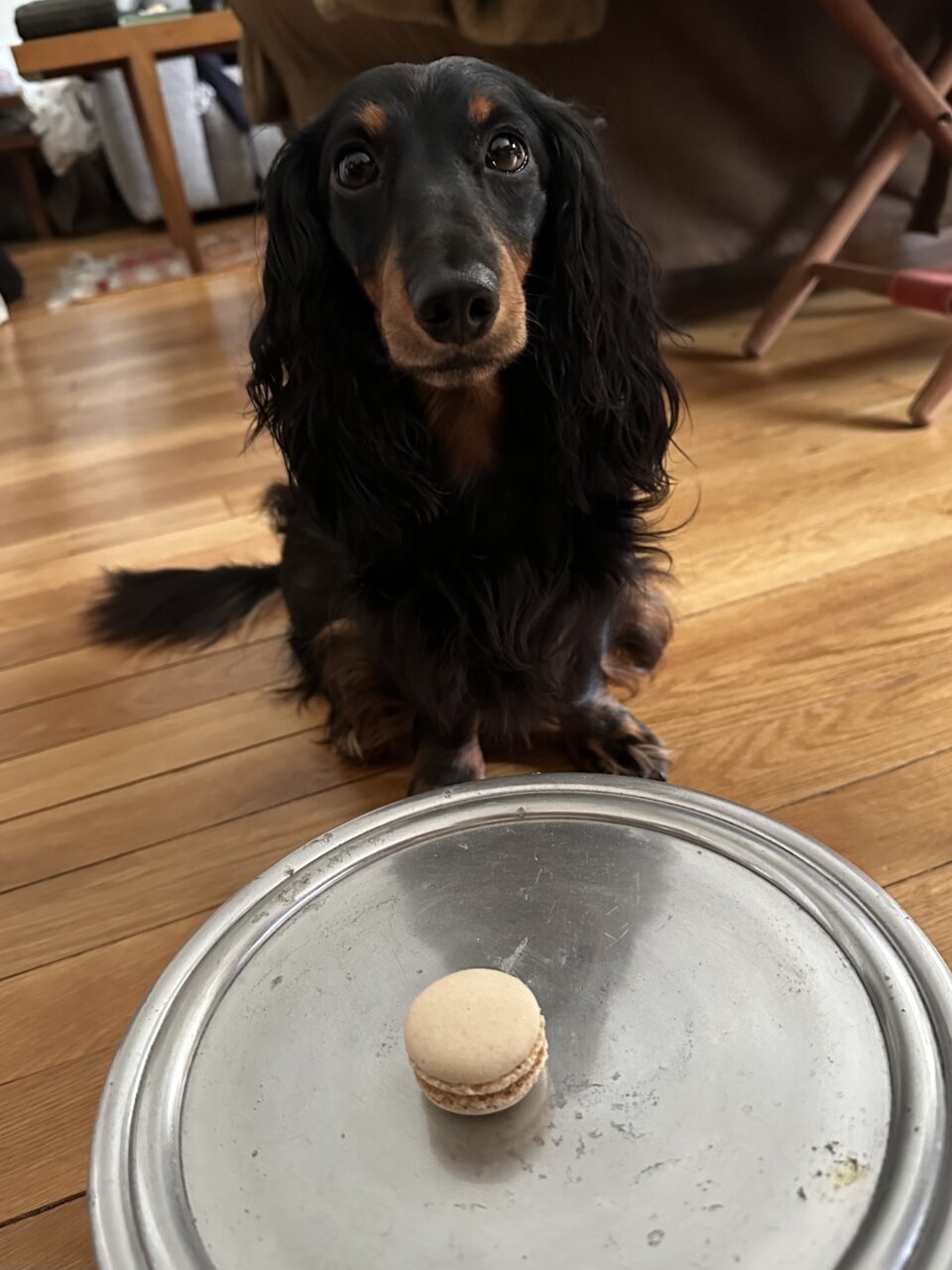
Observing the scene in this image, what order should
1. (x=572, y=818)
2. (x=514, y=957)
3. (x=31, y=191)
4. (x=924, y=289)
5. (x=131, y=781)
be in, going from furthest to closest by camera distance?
(x=31, y=191), (x=924, y=289), (x=131, y=781), (x=572, y=818), (x=514, y=957)

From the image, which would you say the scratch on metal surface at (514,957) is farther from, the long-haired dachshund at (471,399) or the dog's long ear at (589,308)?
the dog's long ear at (589,308)

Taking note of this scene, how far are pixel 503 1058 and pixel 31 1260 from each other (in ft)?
1.58

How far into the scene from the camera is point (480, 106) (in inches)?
42.8

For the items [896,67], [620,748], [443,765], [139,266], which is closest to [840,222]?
[896,67]

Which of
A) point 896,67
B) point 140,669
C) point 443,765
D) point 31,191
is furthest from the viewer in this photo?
point 31,191

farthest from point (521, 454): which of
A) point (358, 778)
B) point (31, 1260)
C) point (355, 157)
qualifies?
point (31, 1260)

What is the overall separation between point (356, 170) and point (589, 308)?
0.94 ft

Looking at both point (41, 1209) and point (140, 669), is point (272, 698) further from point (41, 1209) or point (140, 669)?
point (41, 1209)

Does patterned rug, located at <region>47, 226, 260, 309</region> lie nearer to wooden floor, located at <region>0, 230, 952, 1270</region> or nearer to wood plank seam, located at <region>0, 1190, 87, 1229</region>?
wooden floor, located at <region>0, 230, 952, 1270</region>

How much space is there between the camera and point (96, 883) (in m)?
1.32

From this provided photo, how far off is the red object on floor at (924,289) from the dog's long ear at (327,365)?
1256mm

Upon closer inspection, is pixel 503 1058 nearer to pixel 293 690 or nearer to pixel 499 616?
pixel 499 616

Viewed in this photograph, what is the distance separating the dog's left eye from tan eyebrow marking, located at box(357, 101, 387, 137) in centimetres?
11

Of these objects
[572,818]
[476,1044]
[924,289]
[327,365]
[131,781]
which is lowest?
[131,781]
